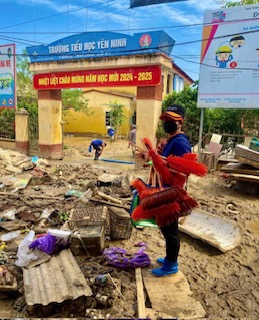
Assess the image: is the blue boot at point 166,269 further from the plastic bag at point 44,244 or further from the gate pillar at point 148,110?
the gate pillar at point 148,110

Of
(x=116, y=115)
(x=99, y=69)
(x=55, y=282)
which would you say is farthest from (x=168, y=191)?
(x=116, y=115)

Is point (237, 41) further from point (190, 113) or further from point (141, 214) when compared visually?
point (141, 214)

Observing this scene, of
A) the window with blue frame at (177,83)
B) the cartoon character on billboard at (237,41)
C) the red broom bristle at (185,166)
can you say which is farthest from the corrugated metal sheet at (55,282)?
Answer: the window with blue frame at (177,83)

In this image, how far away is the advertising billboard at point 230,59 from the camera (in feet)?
26.7

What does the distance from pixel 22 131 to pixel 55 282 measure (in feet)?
39.3

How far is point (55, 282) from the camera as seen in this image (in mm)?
3020

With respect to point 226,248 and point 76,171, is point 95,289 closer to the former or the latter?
point 226,248

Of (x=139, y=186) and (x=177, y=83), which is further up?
(x=177, y=83)

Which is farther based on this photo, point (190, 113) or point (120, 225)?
point (190, 113)

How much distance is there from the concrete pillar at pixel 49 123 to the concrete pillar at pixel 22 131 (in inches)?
39.7

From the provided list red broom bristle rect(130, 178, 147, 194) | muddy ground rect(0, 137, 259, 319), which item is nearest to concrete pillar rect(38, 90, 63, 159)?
muddy ground rect(0, 137, 259, 319)

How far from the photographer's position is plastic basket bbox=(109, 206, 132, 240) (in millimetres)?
4365

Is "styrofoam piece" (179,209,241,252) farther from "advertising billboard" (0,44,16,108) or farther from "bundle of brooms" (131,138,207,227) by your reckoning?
"advertising billboard" (0,44,16,108)

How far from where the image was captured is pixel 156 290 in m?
3.09
